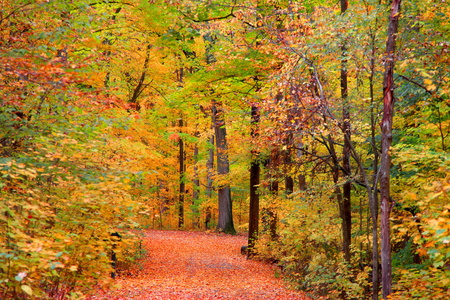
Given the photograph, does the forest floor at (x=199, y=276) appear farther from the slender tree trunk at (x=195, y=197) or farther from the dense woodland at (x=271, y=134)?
the slender tree trunk at (x=195, y=197)

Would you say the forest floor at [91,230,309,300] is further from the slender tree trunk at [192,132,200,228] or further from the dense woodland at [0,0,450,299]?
the slender tree trunk at [192,132,200,228]

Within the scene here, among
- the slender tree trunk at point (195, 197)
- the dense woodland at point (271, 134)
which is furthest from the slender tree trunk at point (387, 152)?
the slender tree trunk at point (195, 197)

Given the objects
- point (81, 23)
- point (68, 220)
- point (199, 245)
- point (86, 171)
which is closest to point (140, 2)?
point (81, 23)

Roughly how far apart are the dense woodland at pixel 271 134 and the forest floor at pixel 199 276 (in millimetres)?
862

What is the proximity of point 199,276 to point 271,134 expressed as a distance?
18.9 ft

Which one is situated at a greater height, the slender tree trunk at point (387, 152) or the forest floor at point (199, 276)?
the slender tree trunk at point (387, 152)

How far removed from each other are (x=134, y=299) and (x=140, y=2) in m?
8.62

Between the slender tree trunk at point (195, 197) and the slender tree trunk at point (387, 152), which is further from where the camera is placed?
the slender tree trunk at point (195, 197)

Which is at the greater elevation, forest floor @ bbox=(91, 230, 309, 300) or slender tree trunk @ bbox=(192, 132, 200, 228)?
slender tree trunk @ bbox=(192, 132, 200, 228)

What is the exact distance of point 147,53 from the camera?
14.2 metres

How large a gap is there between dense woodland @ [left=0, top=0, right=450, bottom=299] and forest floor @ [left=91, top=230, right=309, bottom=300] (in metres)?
0.86

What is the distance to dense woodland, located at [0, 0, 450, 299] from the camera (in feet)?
12.0

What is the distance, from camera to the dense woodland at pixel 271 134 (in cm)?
365

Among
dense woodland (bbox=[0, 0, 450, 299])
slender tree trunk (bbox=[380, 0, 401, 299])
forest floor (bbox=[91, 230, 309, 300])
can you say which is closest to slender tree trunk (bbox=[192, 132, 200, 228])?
forest floor (bbox=[91, 230, 309, 300])
